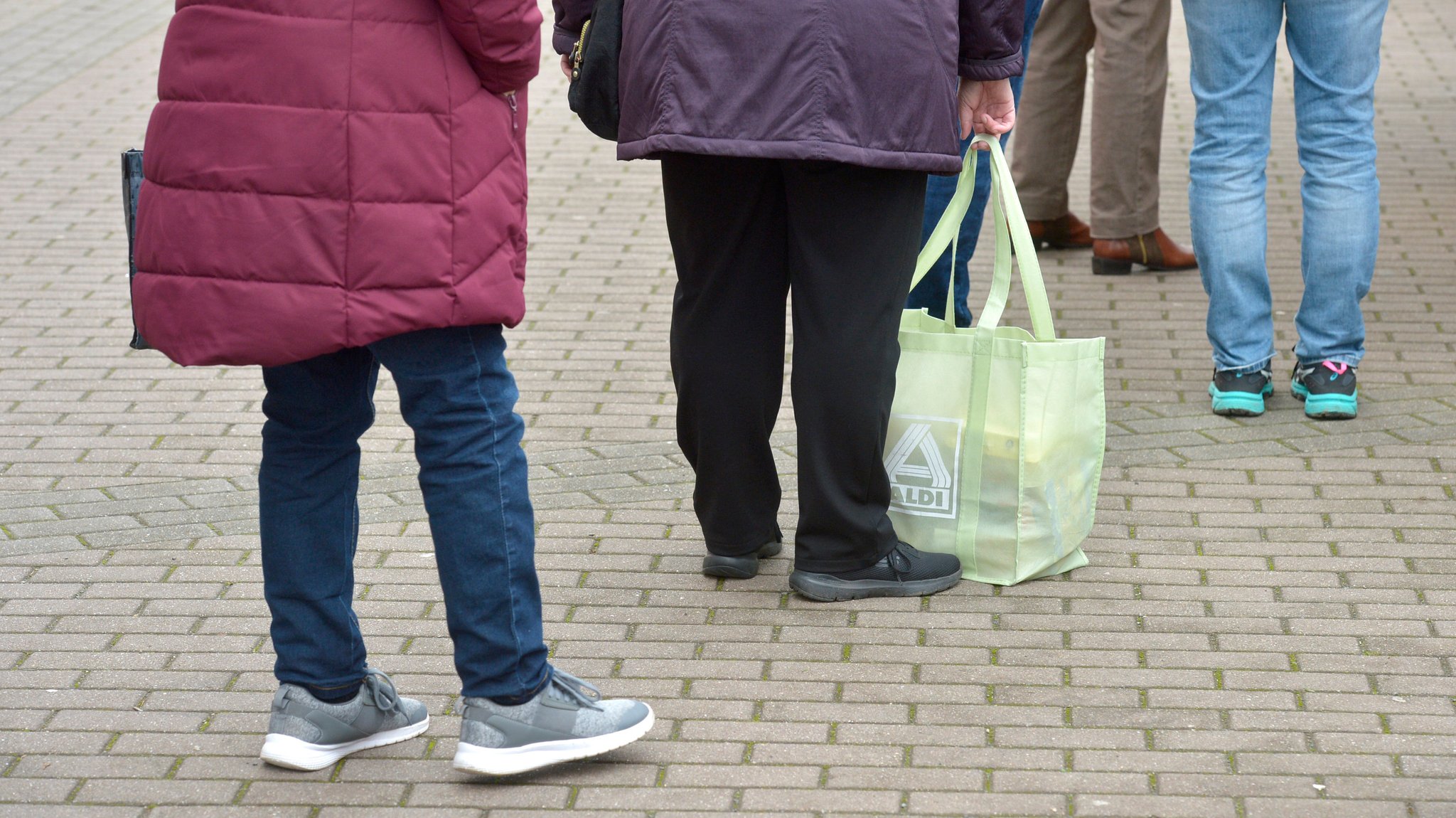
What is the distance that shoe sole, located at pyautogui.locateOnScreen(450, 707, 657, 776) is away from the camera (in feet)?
9.41

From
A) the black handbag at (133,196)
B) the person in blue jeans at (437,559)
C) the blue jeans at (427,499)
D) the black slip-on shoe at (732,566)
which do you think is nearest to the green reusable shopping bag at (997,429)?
the black slip-on shoe at (732,566)

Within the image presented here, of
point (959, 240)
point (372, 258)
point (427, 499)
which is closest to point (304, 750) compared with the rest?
point (427, 499)

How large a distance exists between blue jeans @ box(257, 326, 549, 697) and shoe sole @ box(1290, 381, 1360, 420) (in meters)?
2.61

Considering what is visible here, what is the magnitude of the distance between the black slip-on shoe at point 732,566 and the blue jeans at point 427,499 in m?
0.89

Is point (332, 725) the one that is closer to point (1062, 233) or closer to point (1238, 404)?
point (1238, 404)

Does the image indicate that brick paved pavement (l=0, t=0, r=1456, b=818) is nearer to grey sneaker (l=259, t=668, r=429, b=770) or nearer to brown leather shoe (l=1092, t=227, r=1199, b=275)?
grey sneaker (l=259, t=668, r=429, b=770)

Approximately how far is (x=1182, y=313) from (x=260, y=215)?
150 inches

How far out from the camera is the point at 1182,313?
575cm

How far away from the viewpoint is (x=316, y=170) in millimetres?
2572

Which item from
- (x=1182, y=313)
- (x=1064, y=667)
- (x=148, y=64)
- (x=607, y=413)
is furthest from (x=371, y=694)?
(x=148, y=64)

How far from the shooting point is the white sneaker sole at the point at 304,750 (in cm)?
296

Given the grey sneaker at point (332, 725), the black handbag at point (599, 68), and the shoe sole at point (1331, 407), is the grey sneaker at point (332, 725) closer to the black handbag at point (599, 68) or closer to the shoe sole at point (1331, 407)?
the black handbag at point (599, 68)

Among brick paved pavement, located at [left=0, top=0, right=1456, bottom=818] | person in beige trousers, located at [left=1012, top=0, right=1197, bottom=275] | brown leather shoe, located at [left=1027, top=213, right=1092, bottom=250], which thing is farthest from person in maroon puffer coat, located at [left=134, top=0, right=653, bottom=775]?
brown leather shoe, located at [left=1027, top=213, right=1092, bottom=250]

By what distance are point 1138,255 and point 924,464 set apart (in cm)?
272
